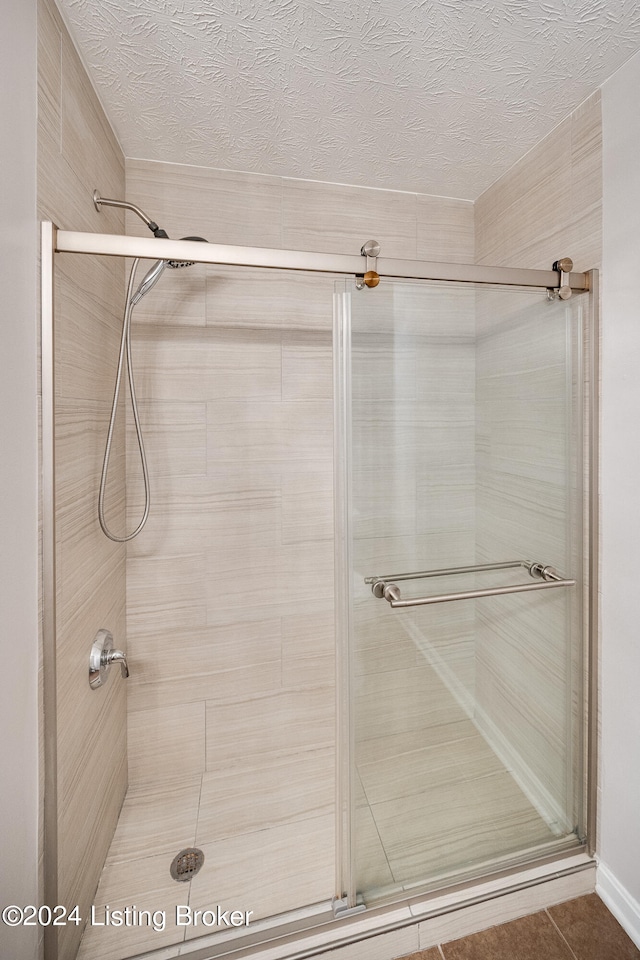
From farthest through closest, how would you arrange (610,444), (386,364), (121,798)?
(121,798) < (610,444) < (386,364)

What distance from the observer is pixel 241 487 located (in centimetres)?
165

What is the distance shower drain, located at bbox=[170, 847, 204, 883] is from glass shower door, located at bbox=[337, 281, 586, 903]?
50 cm

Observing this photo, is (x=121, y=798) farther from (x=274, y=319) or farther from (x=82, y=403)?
(x=274, y=319)

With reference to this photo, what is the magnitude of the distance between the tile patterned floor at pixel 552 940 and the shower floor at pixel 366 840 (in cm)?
15

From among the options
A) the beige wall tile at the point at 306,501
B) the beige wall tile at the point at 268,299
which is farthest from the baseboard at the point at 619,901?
the beige wall tile at the point at 268,299

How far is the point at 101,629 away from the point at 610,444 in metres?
1.51

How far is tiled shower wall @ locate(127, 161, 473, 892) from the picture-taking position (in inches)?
62.1

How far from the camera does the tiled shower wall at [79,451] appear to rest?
991mm

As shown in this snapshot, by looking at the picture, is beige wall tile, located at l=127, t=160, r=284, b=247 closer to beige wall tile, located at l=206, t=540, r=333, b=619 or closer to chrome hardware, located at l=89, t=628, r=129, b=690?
beige wall tile, located at l=206, t=540, r=333, b=619

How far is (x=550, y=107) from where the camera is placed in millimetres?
1265

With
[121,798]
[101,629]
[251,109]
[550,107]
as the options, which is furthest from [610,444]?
[121,798]

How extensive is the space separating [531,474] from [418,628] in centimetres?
53

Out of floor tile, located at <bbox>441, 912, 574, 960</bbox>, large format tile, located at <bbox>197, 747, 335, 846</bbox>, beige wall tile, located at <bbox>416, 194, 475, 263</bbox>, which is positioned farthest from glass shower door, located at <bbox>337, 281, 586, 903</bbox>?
beige wall tile, located at <bbox>416, 194, 475, 263</bbox>

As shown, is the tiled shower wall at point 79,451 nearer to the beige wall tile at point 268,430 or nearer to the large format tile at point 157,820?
the large format tile at point 157,820
